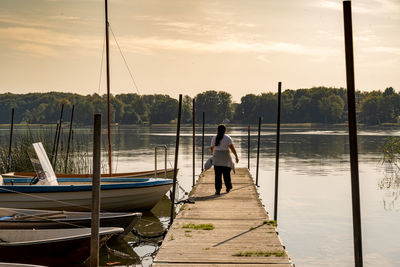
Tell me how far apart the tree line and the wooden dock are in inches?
5235

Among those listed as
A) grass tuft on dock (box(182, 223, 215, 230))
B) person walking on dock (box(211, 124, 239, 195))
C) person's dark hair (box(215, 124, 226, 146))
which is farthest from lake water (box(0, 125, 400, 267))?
person's dark hair (box(215, 124, 226, 146))

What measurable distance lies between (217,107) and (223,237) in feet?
516

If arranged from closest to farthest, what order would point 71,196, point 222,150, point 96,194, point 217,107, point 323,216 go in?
point 96,194 → point 222,150 → point 71,196 → point 323,216 → point 217,107

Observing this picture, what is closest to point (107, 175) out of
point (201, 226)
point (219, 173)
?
point (219, 173)

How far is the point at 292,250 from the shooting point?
496 inches

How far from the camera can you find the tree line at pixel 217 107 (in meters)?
148

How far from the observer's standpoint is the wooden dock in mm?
8133

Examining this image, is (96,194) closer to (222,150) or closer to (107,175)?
(222,150)

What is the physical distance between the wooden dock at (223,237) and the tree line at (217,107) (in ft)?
436

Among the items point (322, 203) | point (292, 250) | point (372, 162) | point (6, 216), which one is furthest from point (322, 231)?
point (372, 162)

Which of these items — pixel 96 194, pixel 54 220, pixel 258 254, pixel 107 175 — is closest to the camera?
pixel 96 194

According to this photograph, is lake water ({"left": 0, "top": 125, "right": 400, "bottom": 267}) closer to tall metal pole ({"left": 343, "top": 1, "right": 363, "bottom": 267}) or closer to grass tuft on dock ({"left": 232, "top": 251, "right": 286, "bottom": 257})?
grass tuft on dock ({"left": 232, "top": 251, "right": 286, "bottom": 257})

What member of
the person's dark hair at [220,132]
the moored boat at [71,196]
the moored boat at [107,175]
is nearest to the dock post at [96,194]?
the person's dark hair at [220,132]

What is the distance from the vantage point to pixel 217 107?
166250 millimetres
